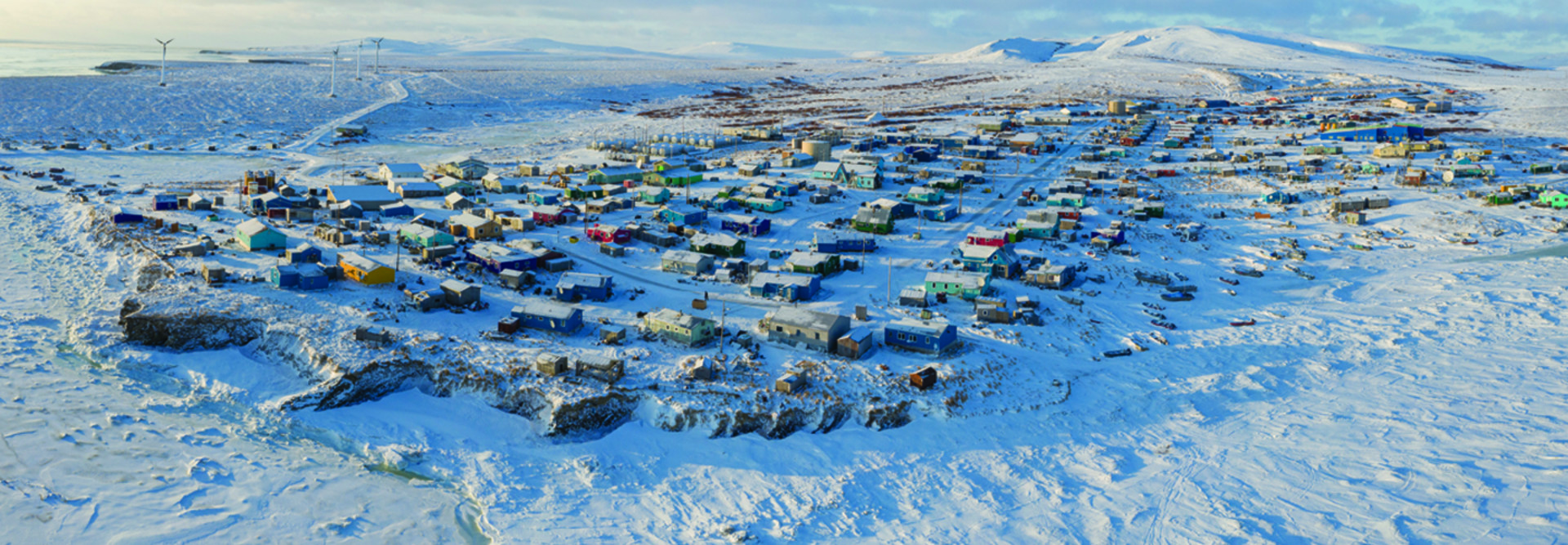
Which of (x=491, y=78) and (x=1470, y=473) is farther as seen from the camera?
(x=491, y=78)

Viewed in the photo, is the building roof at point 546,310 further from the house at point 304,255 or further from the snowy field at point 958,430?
the house at point 304,255

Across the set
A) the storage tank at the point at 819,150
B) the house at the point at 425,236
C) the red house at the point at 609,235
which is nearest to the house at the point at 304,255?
the house at the point at 425,236

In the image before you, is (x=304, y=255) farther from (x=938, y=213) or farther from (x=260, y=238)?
(x=938, y=213)

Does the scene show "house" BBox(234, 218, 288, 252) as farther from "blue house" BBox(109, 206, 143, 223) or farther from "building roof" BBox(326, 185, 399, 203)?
"building roof" BBox(326, 185, 399, 203)

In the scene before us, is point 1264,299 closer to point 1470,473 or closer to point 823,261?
point 1470,473

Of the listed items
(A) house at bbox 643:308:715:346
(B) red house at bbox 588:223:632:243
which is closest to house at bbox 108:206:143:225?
(B) red house at bbox 588:223:632:243

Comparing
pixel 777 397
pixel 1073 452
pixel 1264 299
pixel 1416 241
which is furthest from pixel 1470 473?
pixel 1416 241
